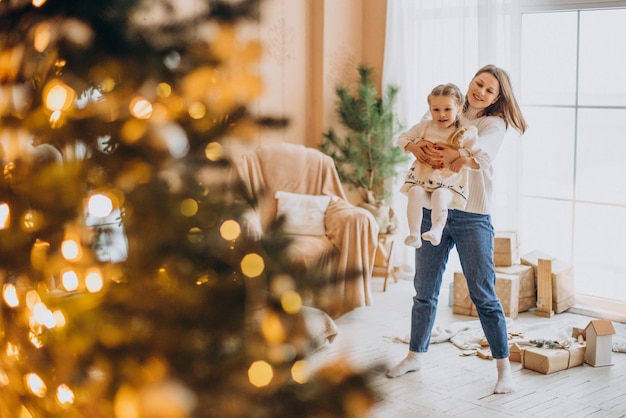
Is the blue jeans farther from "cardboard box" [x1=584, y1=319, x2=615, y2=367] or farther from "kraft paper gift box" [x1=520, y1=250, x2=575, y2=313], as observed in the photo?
"kraft paper gift box" [x1=520, y1=250, x2=575, y2=313]

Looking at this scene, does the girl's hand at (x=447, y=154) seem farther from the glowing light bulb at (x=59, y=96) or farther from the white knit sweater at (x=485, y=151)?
the glowing light bulb at (x=59, y=96)

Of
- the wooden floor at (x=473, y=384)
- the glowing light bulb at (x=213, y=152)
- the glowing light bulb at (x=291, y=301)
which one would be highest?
the glowing light bulb at (x=213, y=152)

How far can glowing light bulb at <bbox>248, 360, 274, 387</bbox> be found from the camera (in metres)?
0.93

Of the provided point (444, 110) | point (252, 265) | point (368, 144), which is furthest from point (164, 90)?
point (368, 144)

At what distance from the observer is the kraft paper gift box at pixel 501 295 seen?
4.93 m

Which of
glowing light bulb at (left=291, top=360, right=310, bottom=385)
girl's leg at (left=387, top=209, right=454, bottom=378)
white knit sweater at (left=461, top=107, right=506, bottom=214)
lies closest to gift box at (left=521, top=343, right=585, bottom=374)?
girl's leg at (left=387, top=209, right=454, bottom=378)

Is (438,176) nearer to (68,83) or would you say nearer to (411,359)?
(411,359)

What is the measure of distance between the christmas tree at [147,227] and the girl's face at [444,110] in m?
2.53

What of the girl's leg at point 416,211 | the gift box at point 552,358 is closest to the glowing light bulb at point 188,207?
the girl's leg at point 416,211

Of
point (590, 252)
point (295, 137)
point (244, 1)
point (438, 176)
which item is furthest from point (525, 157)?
point (244, 1)

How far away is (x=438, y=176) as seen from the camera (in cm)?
351

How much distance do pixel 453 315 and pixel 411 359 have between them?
121cm

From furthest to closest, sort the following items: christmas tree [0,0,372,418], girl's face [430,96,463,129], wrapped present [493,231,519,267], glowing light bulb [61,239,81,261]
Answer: wrapped present [493,231,519,267] < girl's face [430,96,463,129] < glowing light bulb [61,239,81,261] < christmas tree [0,0,372,418]

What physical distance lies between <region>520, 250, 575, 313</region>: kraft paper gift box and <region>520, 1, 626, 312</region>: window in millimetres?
125
